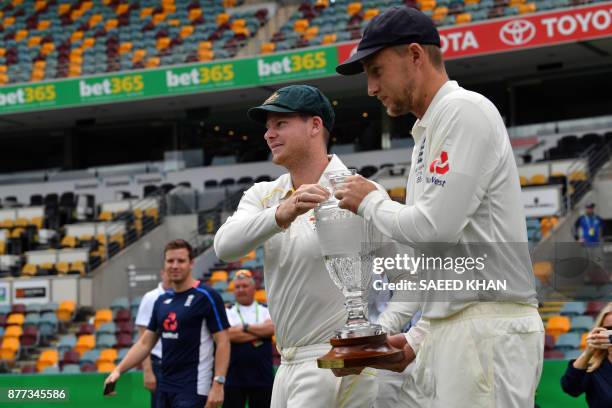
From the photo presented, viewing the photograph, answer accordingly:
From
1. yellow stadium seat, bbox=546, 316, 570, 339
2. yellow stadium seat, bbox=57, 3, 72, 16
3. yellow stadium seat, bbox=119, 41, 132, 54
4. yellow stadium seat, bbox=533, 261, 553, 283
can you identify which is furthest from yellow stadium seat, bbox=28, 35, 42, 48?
yellow stadium seat, bbox=533, 261, 553, 283

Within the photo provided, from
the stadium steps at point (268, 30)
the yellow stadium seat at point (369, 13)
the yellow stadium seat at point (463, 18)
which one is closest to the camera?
the yellow stadium seat at point (463, 18)

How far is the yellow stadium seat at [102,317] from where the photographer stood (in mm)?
17844

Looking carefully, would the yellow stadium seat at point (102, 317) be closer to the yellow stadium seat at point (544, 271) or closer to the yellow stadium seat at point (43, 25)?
the yellow stadium seat at point (43, 25)

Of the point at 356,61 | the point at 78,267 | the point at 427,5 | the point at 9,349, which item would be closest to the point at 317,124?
the point at 356,61

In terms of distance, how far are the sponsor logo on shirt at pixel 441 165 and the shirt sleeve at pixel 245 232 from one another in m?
0.78

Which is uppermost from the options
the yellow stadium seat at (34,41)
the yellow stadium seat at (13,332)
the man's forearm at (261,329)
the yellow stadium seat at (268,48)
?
the yellow stadium seat at (34,41)

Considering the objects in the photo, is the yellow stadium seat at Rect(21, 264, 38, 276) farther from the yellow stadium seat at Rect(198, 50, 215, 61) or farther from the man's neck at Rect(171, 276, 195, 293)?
the man's neck at Rect(171, 276, 195, 293)

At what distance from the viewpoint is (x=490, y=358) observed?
233cm

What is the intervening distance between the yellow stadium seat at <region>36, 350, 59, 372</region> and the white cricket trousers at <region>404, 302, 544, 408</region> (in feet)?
48.0

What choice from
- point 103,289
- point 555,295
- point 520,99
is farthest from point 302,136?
point 520,99

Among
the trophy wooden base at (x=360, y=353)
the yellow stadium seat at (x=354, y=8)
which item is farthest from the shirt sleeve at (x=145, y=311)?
the yellow stadium seat at (x=354, y=8)

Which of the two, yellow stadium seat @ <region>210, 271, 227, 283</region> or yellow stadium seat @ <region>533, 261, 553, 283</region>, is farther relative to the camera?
yellow stadium seat @ <region>210, 271, 227, 283</region>

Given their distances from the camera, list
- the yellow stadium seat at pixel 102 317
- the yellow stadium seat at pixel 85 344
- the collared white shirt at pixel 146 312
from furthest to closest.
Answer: the yellow stadium seat at pixel 102 317, the yellow stadium seat at pixel 85 344, the collared white shirt at pixel 146 312

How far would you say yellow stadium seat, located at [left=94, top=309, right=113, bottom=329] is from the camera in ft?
58.5
